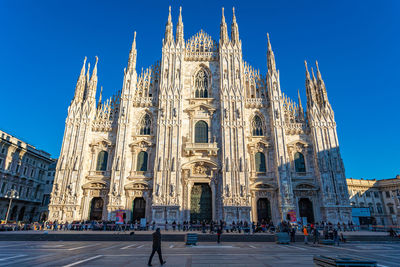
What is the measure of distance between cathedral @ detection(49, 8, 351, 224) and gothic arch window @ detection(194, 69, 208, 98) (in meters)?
0.14

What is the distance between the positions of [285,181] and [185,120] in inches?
546

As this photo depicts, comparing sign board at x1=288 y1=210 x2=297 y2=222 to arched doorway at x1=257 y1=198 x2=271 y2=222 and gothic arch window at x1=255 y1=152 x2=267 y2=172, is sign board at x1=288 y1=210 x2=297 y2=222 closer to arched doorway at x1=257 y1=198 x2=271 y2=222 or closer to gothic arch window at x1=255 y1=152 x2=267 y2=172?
arched doorway at x1=257 y1=198 x2=271 y2=222

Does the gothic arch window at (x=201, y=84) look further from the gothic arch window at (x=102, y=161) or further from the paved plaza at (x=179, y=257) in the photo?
the paved plaza at (x=179, y=257)

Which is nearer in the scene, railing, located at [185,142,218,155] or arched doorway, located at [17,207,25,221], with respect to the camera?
railing, located at [185,142,218,155]

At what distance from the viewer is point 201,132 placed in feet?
A: 102

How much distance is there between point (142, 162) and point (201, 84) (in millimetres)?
13048

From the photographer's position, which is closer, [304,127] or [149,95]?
[304,127]

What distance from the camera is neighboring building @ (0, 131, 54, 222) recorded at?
3572 cm

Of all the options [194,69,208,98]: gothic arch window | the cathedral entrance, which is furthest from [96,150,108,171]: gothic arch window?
[194,69,208,98]: gothic arch window

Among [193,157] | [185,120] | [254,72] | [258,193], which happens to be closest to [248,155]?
[258,193]

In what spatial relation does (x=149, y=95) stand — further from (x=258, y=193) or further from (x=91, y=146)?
(x=258, y=193)

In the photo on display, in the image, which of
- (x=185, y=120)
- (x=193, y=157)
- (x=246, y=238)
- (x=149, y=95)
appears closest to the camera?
(x=246, y=238)

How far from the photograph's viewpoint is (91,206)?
28.3 metres

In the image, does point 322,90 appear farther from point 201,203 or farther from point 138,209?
point 138,209
